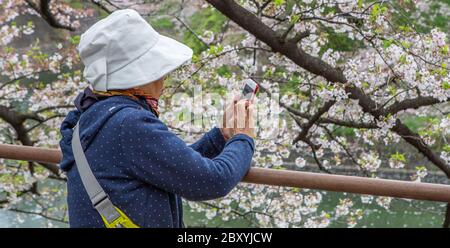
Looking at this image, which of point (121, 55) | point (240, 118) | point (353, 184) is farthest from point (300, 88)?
point (121, 55)

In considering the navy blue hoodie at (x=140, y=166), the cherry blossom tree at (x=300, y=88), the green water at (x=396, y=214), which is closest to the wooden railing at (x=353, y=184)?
the navy blue hoodie at (x=140, y=166)

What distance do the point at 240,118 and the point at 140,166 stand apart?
316 mm

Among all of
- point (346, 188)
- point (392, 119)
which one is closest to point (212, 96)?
point (392, 119)

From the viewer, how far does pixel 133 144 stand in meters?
1.26

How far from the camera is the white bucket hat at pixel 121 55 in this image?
130cm

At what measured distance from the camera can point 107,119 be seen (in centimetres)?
129

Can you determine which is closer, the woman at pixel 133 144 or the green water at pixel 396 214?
the woman at pixel 133 144

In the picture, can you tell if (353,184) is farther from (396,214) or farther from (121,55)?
(396,214)

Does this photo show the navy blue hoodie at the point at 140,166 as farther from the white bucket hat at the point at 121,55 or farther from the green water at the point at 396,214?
the green water at the point at 396,214

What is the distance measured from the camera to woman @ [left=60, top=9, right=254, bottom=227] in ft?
4.15

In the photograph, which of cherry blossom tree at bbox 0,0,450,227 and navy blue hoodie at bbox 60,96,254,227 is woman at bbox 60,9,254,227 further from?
cherry blossom tree at bbox 0,0,450,227

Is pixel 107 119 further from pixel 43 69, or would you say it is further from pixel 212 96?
pixel 43 69
